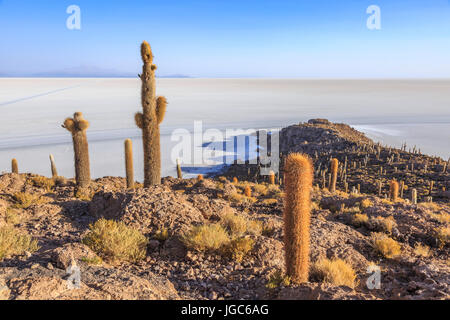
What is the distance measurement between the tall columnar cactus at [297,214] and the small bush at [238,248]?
3.91ft

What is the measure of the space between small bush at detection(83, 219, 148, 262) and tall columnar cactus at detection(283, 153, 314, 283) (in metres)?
2.83

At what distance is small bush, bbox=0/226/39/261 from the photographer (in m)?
6.02

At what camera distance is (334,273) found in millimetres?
5621

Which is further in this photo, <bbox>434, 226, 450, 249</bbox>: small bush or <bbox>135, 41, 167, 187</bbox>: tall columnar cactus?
<bbox>135, 41, 167, 187</bbox>: tall columnar cactus

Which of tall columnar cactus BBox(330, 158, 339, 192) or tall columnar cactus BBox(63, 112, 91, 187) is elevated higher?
tall columnar cactus BBox(63, 112, 91, 187)

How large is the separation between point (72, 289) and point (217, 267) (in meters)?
2.53

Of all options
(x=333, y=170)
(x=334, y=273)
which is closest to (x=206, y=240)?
(x=334, y=273)

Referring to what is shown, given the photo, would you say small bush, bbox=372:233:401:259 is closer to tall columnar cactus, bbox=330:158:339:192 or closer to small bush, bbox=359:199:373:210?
small bush, bbox=359:199:373:210

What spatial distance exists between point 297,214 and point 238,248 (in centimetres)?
169

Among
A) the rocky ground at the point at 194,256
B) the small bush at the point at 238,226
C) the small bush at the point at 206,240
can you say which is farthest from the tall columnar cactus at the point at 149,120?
the small bush at the point at 206,240

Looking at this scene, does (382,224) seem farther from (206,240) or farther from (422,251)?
(206,240)

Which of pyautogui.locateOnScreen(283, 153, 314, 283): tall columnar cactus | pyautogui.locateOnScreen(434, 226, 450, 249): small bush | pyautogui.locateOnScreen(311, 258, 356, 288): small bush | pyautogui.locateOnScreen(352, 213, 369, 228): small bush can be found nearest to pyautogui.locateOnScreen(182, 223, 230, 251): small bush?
pyautogui.locateOnScreen(283, 153, 314, 283): tall columnar cactus

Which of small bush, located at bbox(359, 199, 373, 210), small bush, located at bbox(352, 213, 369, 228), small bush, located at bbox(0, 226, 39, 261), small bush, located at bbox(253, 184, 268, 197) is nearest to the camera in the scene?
small bush, located at bbox(0, 226, 39, 261)

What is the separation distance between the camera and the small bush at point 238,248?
6465 mm
